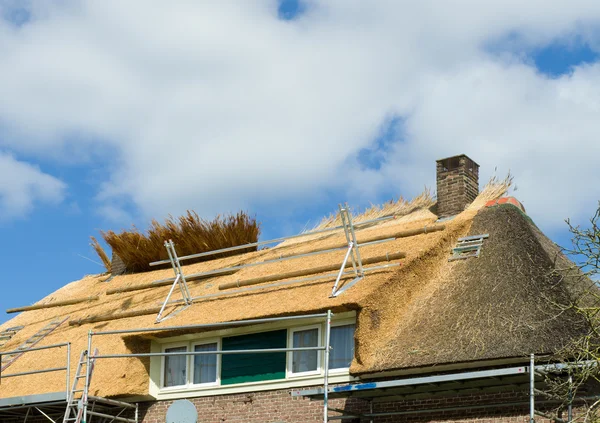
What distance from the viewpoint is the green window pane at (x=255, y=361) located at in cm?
1641

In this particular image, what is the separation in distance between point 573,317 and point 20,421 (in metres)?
12.0

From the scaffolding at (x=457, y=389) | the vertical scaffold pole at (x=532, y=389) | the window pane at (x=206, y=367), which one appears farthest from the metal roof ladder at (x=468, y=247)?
the window pane at (x=206, y=367)

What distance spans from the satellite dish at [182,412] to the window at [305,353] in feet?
6.21

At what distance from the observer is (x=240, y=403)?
646 inches

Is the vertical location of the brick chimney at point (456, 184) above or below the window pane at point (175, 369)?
above

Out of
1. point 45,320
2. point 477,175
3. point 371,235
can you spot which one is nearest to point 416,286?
point 371,235

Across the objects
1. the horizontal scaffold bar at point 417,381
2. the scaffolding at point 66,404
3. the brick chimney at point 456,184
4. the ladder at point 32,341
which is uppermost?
the brick chimney at point 456,184

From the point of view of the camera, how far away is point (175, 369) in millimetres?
17812

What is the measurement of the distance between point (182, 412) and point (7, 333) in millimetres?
8257

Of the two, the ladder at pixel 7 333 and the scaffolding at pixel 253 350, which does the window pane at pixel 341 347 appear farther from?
the ladder at pixel 7 333

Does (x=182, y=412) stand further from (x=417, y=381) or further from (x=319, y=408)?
(x=417, y=381)

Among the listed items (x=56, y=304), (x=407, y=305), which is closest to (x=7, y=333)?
(x=56, y=304)

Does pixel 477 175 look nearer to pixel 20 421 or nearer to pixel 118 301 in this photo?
pixel 118 301

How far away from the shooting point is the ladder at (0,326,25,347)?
2217 centimetres
